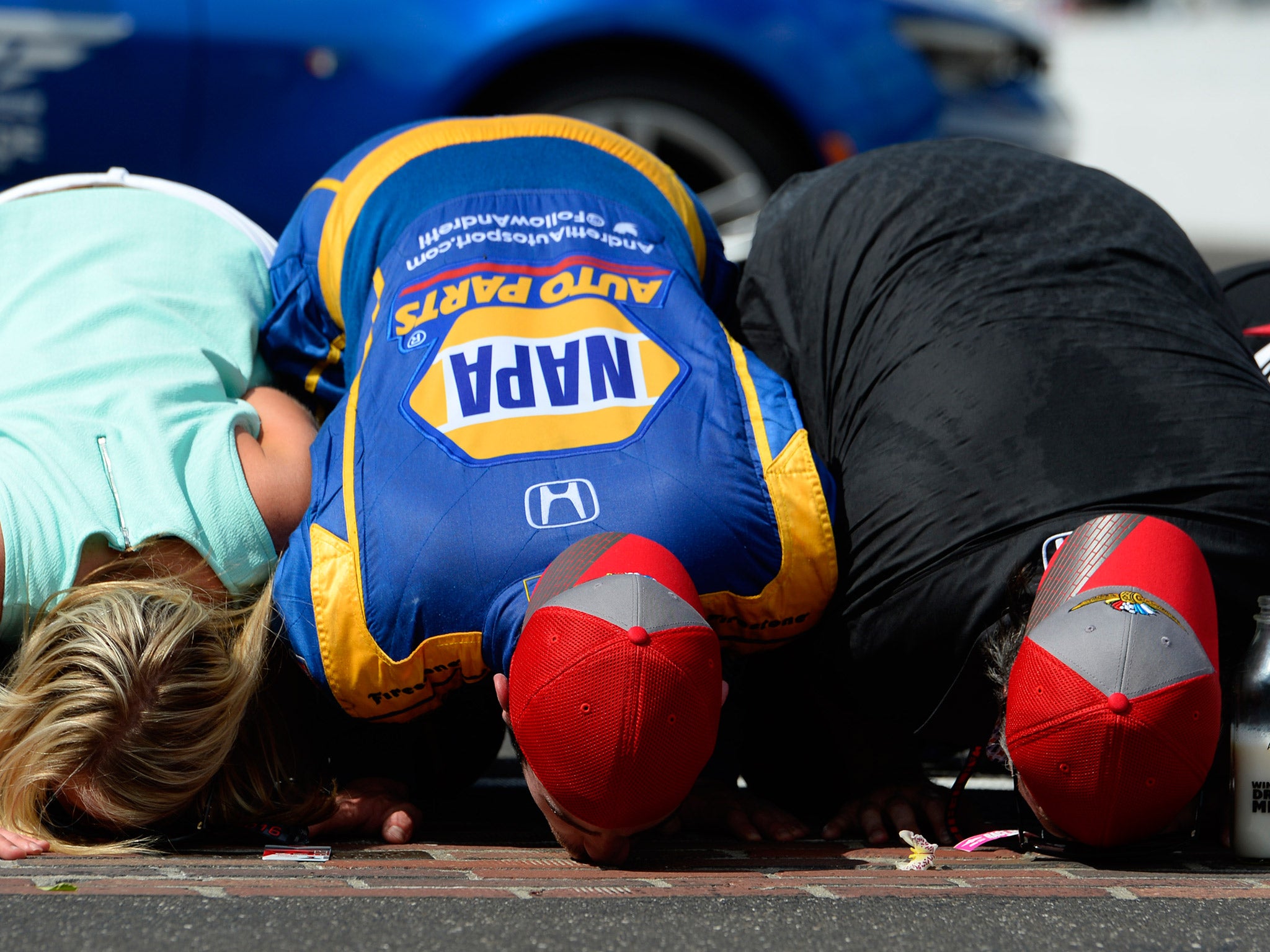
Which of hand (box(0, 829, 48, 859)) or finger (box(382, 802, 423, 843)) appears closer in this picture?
hand (box(0, 829, 48, 859))

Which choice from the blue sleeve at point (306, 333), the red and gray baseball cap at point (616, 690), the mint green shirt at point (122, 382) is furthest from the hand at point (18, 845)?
the blue sleeve at point (306, 333)

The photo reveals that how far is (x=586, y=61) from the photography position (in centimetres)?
475

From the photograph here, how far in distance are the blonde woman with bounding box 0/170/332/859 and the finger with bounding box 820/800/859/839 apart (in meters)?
0.87

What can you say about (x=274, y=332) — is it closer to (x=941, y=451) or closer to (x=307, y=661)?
(x=307, y=661)

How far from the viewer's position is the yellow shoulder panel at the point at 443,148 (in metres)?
2.84

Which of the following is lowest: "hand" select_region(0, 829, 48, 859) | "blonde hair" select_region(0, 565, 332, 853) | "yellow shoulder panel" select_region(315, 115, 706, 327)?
"hand" select_region(0, 829, 48, 859)

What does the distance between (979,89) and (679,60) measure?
3.83ft

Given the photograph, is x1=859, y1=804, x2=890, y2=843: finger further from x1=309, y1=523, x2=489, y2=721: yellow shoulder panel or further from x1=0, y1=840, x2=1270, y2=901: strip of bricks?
x1=309, y1=523, x2=489, y2=721: yellow shoulder panel

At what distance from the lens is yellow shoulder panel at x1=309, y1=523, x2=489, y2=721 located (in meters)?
2.18

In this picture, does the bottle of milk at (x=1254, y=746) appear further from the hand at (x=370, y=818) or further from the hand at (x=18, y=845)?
the hand at (x=18, y=845)

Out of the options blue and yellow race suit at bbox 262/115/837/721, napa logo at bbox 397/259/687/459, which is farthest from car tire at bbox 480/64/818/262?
napa logo at bbox 397/259/687/459

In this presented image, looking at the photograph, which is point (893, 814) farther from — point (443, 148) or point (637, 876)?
point (443, 148)

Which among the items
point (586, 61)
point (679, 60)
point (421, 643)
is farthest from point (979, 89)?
point (421, 643)

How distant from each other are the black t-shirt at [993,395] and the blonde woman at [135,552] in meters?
1.00
